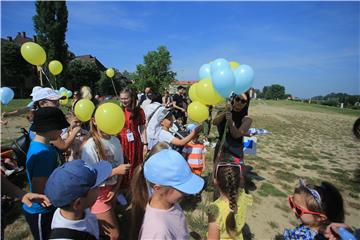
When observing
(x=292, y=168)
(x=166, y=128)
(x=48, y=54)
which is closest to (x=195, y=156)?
(x=166, y=128)

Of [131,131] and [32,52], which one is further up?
[32,52]

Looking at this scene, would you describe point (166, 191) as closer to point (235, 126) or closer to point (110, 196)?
point (110, 196)

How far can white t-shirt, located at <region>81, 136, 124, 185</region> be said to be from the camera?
2.39 meters

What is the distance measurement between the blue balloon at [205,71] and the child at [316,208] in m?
1.88

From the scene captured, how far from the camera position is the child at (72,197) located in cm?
146

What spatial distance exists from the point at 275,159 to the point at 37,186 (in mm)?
7080

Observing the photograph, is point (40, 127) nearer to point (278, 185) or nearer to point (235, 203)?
point (235, 203)

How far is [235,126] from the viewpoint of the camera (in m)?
3.49

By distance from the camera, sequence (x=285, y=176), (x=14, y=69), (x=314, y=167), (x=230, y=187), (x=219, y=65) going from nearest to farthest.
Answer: (x=230, y=187)
(x=219, y=65)
(x=285, y=176)
(x=314, y=167)
(x=14, y=69)

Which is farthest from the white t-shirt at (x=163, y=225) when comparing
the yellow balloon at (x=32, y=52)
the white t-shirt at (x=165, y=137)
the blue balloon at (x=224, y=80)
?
the yellow balloon at (x=32, y=52)

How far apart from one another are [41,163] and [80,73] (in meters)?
43.8

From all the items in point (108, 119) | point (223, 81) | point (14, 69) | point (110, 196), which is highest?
point (14, 69)

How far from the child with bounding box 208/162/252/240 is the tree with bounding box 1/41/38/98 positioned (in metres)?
36.0

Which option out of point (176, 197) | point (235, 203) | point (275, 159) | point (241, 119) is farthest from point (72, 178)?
point (275, 159)
